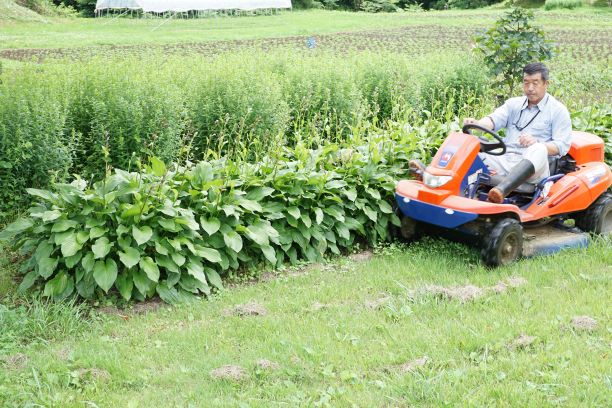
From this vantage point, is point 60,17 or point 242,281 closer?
point 242,281

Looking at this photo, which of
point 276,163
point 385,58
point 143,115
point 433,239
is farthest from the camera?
point 385,58

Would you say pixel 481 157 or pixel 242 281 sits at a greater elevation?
pixel 481 157

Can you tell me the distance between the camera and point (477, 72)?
10.4 meters

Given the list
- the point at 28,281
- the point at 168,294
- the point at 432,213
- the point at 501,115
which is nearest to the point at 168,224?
the point at 168,294

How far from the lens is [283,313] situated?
5031 millimetres

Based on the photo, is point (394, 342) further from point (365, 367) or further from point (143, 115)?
point (143, 115)

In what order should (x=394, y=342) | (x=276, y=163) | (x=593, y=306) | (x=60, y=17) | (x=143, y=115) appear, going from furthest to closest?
1. (x=60, y=17)
2. (x=143, y=115)
3. (x=276, y=163)
4. (x=593, y=306)
5. (x=394, y=342)

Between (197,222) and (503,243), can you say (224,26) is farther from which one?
(503,243)

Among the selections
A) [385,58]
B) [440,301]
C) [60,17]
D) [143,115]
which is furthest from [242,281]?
[60,17]

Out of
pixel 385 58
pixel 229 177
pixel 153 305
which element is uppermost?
pixel 385 58

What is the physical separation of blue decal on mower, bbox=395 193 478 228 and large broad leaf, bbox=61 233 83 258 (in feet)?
8.34

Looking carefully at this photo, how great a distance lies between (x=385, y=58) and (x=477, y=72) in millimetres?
1321

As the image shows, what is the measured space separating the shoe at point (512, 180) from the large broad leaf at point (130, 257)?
2.75m

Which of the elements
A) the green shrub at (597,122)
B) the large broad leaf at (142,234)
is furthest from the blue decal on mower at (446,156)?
the green shrub at (597,122)
